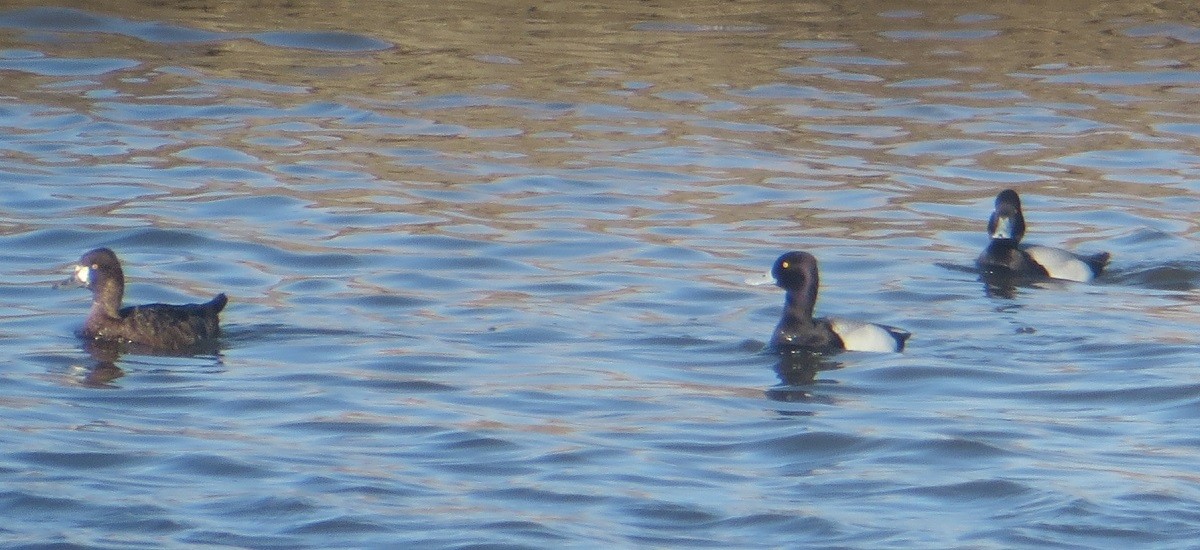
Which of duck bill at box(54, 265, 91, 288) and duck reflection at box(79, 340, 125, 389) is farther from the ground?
duck bill at box(54, 265, 91, 288)

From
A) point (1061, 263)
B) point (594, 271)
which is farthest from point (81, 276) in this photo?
point (1061, 263)

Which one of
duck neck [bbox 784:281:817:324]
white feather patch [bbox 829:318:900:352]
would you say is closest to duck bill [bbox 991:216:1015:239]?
white feather patch [bbox 829:318:900:352]

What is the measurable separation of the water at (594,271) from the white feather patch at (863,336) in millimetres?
136

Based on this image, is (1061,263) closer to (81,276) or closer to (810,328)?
(810,328)

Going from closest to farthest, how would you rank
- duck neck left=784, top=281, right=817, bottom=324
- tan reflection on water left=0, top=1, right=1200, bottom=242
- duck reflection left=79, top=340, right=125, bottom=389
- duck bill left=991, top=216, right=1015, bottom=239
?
duck reflection left=79, top=340, right=125, bottom=389, duck neck left=784, top=281, right=817, bottom=324, duck bill left=991, top=216, right=1015, bottom=239, tan reflection on water left=0, top=1, right=1200, bottom=242

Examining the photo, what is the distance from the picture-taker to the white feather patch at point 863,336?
11477 millimetres

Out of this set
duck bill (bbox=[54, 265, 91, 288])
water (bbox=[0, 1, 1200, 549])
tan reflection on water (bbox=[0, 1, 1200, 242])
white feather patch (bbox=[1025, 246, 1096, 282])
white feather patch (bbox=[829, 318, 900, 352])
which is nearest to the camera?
water (bbox=[0, 1, 1200, 549])

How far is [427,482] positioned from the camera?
8.51 metres

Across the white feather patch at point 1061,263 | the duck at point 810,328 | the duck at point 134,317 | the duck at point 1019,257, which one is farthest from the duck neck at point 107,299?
the white feather patch at point 1061,263

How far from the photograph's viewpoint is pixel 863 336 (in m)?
11.6

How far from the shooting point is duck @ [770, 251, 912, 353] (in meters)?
11.5

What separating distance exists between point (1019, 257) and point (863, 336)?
2763mm

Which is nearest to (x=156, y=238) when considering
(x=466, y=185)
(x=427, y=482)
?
(x=466, y=185)

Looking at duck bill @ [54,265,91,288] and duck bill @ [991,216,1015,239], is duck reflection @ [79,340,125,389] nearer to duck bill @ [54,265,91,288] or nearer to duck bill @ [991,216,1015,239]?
duck bill @ [54,265,91,288]
